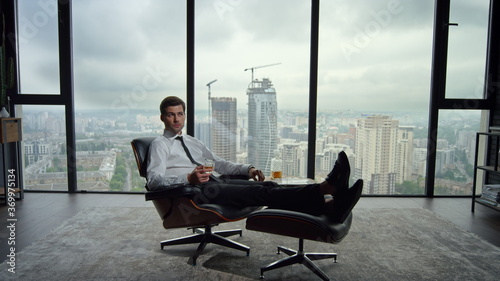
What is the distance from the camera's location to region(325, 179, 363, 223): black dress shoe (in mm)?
2164

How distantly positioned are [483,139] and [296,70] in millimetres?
2367

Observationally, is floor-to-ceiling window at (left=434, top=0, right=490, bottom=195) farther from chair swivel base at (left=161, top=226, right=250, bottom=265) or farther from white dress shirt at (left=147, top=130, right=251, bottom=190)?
chair swivel base at (left=161, top=226, right=250, bottom=265)

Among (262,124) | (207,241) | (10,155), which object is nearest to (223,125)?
(262,124)

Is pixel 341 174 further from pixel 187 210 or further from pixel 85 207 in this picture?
pixel 85 207

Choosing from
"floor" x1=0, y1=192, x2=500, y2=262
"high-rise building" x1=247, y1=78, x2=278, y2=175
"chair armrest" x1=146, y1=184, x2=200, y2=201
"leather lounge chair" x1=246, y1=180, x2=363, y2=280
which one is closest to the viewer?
"leather lounge chair" x1=246, y1=180, x2=363, y2=280

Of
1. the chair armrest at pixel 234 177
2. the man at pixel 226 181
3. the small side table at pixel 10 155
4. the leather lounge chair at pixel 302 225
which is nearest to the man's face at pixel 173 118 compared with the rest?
the man at pixel 226 181

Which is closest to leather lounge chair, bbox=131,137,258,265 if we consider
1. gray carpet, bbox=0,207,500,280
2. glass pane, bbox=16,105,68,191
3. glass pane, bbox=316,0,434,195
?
gray carpet, bbox=0,207,500,280

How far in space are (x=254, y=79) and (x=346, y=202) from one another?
256 centimetres

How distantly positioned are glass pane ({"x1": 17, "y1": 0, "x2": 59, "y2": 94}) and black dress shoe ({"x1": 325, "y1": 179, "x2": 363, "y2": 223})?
12.0ft

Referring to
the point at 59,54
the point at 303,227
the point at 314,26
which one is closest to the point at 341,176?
the point at 303,227

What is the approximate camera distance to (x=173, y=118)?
288cm

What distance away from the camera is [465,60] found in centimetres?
445

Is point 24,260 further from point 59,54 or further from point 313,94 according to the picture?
point 313,94

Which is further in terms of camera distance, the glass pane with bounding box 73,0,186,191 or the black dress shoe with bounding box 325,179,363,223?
the glass pane with bounding box 73,0,186,191
